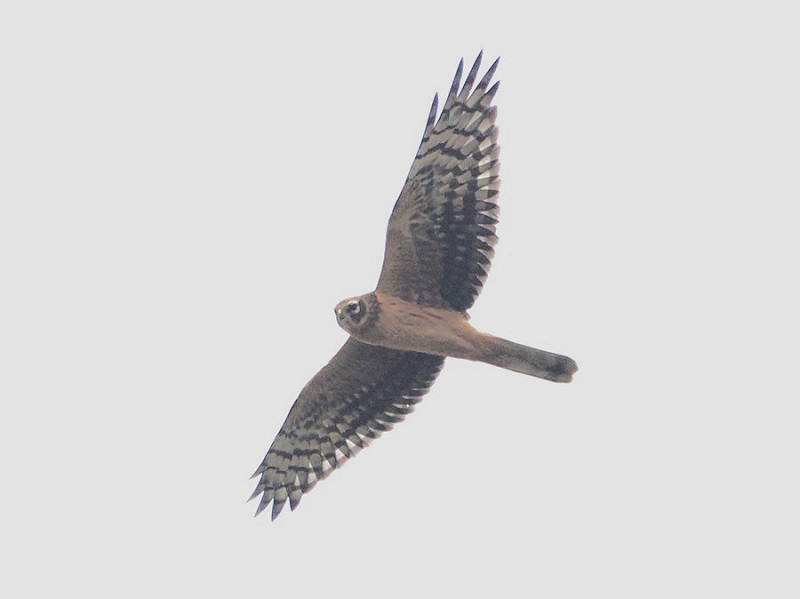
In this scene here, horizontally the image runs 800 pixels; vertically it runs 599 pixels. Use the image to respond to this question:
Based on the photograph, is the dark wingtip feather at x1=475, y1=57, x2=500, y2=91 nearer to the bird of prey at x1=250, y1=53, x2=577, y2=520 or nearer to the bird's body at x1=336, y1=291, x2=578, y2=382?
the bird of prey at x1=250, y1=53, x2=577, y2=520

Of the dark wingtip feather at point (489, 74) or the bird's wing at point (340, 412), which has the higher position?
the dark wingtip feather at point (489, 74)

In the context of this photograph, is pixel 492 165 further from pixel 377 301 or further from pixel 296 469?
pixel 296 469

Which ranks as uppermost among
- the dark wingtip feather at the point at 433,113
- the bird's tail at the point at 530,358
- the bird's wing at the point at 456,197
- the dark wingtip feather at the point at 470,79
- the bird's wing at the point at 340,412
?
the dark wingtip feather at the point at 470,79

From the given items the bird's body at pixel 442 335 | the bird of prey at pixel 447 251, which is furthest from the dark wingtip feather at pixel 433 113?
the bird's body at pixel 442 335

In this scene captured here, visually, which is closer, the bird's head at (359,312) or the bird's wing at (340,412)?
the bird's head at (359,312)

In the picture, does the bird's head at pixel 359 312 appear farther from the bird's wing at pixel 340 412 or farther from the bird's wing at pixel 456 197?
the bird's wing at pixel 340 412

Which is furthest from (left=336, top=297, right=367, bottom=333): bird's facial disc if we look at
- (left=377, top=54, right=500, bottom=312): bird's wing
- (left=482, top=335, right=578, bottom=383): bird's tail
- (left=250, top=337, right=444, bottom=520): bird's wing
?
(left=482, top=335, right=578, bottom=383): bird's tail

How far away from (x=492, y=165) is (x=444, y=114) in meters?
0.59

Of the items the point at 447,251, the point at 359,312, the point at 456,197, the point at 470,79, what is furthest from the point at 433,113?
the point at 359,312

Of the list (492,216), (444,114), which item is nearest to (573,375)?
(492,216)

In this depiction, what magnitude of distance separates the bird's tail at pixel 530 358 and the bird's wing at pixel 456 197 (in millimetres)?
544

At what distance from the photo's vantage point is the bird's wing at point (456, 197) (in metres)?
12.9

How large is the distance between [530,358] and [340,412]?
7.39ft

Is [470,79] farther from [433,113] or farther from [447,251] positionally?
[447,251]
